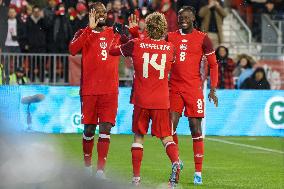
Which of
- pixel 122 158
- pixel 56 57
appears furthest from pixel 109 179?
pixel 56 57

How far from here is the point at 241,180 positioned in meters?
10.8

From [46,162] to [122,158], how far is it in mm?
10926

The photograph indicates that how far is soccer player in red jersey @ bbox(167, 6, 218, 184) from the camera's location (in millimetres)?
10398

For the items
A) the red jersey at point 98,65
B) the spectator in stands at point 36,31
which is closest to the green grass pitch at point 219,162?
the red jersey at point 98,65

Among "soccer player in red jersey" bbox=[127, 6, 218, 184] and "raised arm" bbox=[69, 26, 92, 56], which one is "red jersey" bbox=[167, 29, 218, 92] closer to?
"soccer player in red jersey" bbox=[127, 6, 218, 184]

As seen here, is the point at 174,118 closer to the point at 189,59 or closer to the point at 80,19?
the point at 189,59

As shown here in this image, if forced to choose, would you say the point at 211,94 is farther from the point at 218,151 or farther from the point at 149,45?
the point at 218,151

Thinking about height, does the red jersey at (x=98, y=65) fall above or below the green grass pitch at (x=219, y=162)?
above

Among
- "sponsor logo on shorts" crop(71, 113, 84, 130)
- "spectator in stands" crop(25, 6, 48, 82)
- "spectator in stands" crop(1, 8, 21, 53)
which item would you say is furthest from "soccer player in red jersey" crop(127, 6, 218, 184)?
"spectator in stands" crop(25, 6, 48, 82)

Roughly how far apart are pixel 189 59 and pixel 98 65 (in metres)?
1.16

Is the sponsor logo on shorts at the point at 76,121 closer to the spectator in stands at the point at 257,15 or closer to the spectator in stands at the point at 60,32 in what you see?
the spectator in stands at the point at 60,32

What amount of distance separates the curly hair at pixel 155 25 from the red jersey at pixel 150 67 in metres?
0.09

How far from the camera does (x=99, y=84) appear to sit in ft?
34.3

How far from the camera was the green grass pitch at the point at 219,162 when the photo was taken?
34.4 feet
